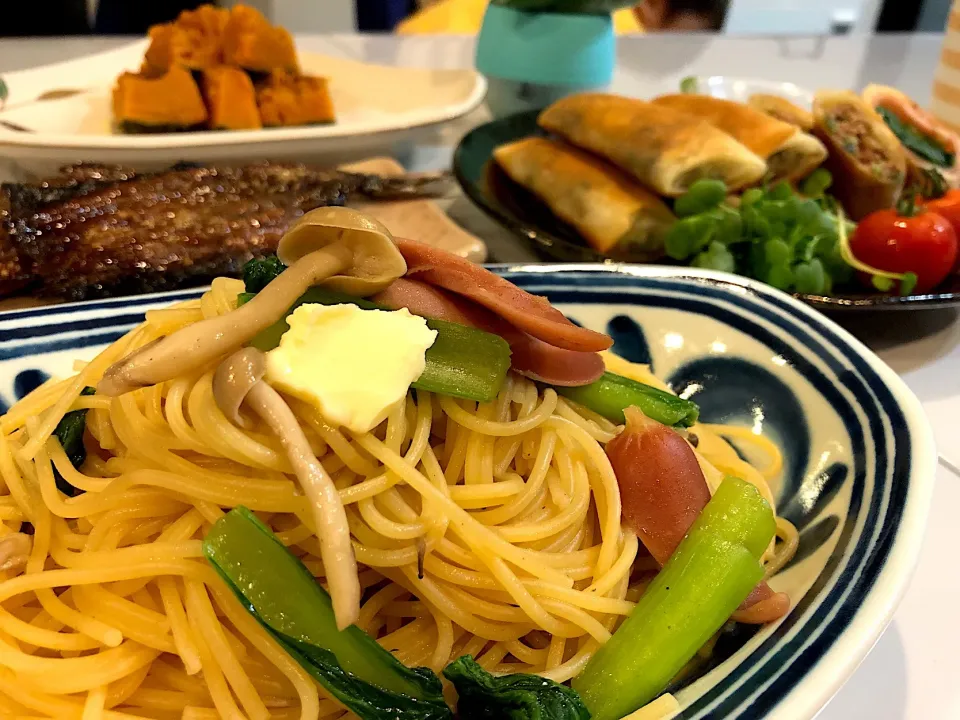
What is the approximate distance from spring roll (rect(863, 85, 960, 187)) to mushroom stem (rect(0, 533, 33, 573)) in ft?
11.3

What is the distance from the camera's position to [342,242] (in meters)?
1.28

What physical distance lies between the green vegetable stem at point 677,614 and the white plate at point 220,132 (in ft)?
8.15

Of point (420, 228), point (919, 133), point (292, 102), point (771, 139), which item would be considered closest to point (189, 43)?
point (292, 102)

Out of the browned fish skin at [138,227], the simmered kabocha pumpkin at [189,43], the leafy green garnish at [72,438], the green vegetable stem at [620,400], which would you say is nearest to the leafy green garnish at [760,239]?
the green vegetable stem at [620,400]

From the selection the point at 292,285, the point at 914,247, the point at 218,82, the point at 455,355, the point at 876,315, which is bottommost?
the point at 876,315

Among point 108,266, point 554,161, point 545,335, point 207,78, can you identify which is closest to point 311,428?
point 545,335

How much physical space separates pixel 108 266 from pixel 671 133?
1997mm

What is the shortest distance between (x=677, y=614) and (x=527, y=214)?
1.93 metres

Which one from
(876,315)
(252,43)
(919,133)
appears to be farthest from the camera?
(252,43)

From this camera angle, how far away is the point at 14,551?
3.95 ft

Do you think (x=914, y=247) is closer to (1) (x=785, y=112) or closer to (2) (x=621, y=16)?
(1) (x=785, y=112)

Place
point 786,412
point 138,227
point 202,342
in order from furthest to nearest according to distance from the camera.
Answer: point 138,227 → point 786,412 → point 202,342

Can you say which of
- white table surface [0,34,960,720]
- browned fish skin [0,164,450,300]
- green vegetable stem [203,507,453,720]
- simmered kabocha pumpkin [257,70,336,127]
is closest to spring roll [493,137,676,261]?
white table surface [0,34,960,720]

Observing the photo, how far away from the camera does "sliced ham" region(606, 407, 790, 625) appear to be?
1.27 meters
